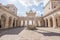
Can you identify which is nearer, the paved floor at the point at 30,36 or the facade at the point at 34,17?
the paved floor at the point at 30,36

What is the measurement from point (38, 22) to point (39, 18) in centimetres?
277

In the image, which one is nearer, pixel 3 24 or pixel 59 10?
pixel 59 10

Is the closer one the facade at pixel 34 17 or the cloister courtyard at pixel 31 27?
the cloister courtyard at pixel 31 27

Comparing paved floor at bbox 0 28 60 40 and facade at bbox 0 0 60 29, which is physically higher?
facade at bbox 0 0 60 29

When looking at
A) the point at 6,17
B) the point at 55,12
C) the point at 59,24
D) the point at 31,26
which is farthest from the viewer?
the point at 59,24

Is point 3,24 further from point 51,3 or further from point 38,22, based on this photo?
point 38,22

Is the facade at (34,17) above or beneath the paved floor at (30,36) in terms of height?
above

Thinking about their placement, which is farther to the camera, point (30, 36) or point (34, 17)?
point (34, 17)

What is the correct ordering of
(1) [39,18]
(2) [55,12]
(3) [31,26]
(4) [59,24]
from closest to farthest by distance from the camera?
(3) [31,26] < (2) [55,12] < (4) [59,24] < (1) [39,18]

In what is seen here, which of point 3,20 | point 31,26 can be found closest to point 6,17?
point 3,20

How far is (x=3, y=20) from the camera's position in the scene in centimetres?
2347

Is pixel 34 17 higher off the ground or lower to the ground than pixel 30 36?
higher

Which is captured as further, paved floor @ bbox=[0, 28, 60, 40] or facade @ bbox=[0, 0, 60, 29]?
facade @ bbox=[0, 0, 60, 29]

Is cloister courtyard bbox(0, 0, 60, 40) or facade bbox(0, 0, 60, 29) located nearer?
cloister courtyard bbox(0, 0, 60, 40)
